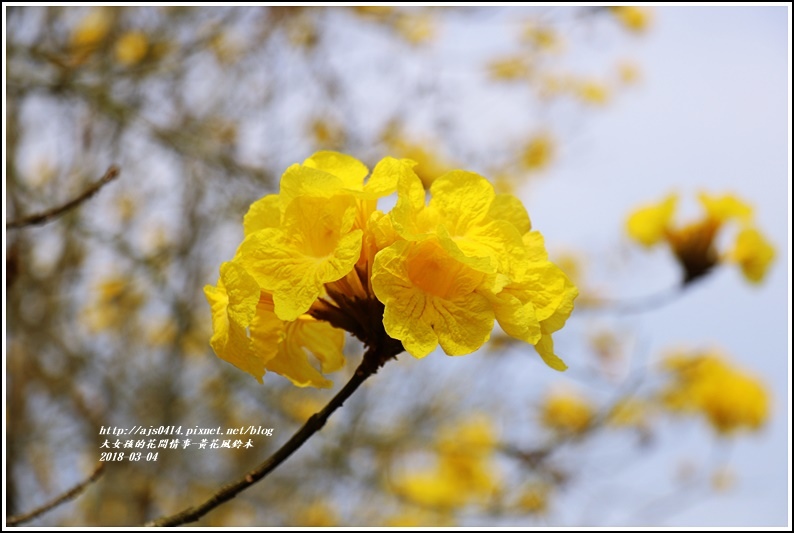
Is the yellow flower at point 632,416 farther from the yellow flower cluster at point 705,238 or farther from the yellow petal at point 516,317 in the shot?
the yellow petal at point 516,317

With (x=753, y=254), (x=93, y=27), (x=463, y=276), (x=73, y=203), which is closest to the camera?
(x=463, y=276)

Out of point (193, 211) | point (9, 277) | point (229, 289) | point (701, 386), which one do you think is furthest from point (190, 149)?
point (701, 386)

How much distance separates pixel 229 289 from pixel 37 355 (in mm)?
3758

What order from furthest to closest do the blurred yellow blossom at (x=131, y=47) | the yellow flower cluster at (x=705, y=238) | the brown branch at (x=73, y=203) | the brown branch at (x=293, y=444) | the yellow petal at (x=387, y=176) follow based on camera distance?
the blurred yellow blossom at (x=131, y=47) < the yellow flower cluster at (x=705, y=238) < the brown branch at (x=73, y=203) < the yellow petal at (x=387, y=176) < the brown branch at (x=293, y=444)

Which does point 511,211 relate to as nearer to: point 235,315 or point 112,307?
point 235,315

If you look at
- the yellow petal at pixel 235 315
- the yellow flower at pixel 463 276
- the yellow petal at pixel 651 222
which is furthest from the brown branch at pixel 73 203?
the yellow petal at pixel 651 222

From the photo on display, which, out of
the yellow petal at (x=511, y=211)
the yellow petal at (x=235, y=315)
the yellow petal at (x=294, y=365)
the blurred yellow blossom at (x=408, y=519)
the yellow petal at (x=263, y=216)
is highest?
the yellow petal at (x=511, y=211)

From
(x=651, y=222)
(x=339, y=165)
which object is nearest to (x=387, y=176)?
(x=339, y=165)

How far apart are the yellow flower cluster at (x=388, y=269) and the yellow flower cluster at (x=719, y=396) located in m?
3.86

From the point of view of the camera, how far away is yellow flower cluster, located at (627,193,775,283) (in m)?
3.37

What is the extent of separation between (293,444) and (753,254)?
2954 millimetres

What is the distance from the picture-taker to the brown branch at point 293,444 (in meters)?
1.05

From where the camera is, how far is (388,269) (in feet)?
3.57

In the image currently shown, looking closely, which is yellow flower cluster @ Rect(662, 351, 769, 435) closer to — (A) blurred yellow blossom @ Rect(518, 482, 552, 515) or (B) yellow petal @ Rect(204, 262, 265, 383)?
(A) blurred yellow blossom @ Rect(518, 482, 552, 515)
